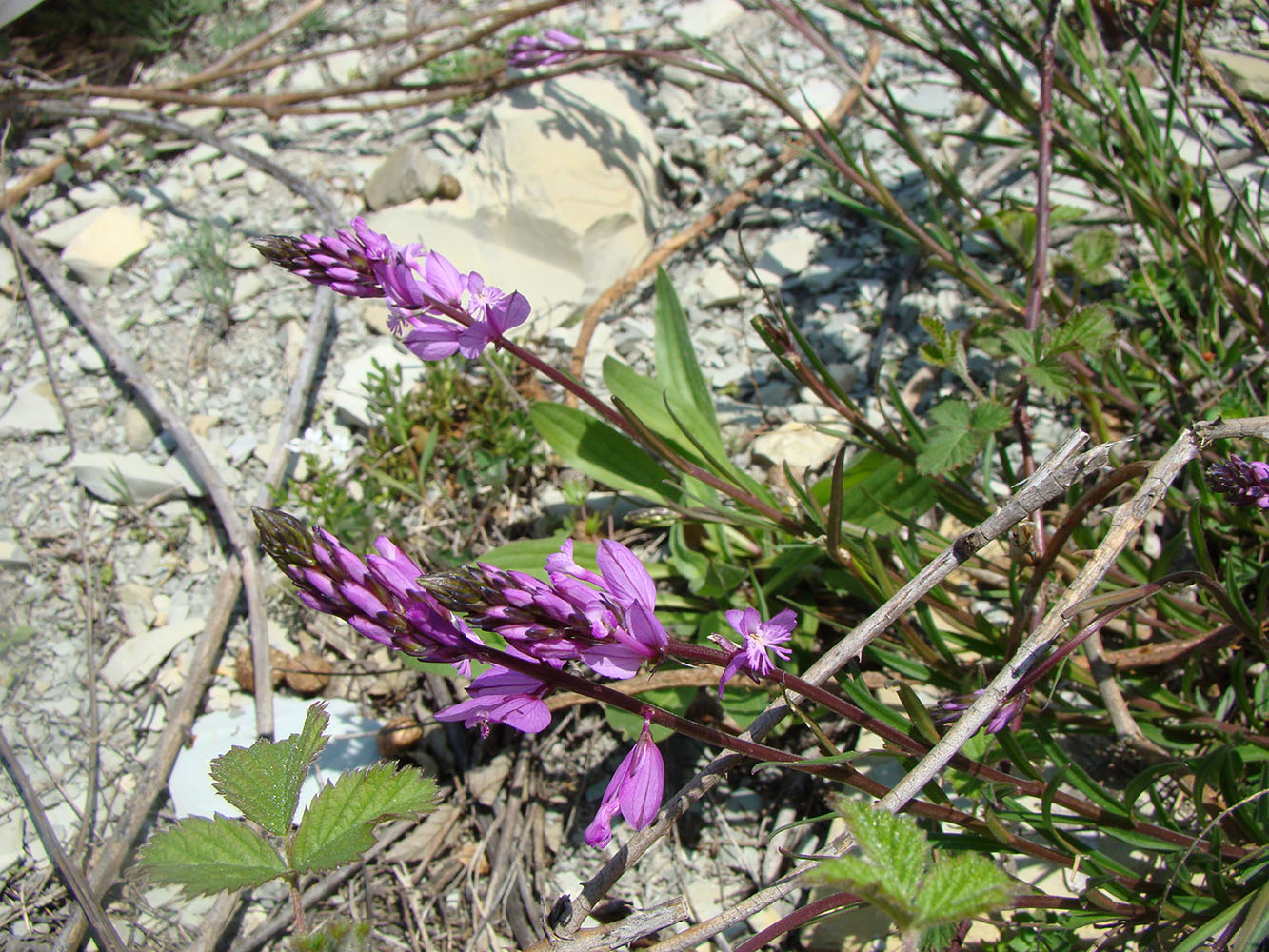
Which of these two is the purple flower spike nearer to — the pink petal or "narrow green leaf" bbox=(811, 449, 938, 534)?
the pink petal

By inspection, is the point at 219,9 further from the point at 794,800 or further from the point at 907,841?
the point at 907,841

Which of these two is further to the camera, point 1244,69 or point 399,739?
point 1244,69

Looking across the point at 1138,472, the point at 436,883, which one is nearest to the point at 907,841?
the point at 1138,472

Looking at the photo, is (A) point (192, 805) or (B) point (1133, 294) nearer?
(A) point (192, 805)

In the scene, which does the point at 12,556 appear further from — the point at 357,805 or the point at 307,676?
the point at 357,805

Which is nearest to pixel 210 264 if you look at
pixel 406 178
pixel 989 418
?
pixel 406 178

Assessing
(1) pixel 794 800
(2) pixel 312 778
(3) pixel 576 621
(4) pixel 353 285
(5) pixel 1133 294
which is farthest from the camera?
(5) pixel 1133 294

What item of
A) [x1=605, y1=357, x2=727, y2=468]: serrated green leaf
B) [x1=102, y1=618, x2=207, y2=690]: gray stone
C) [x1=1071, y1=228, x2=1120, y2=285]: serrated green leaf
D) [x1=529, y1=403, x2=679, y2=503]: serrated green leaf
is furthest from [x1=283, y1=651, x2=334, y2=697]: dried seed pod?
[x1=1071, y1=228, x2=1120, y2=285]: serrated green leaf
